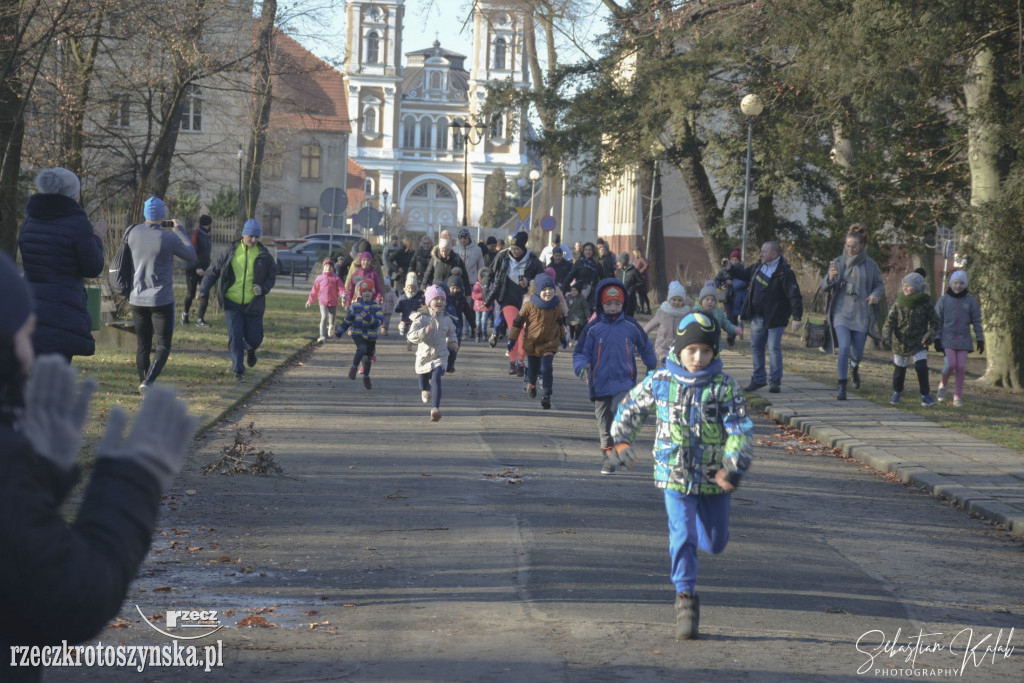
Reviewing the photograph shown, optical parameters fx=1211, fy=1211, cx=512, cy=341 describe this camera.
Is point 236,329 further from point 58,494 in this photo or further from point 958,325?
point 58,494

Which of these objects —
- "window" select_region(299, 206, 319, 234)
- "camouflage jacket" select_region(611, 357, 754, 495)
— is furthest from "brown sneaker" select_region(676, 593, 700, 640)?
"window" select_region(299, 206, 319, 234)

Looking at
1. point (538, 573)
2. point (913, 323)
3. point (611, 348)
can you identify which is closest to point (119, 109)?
point (913, 323)

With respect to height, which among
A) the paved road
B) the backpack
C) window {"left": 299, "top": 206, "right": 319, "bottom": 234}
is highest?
window {"left": 299, "top": 206, "right": 319, "bottom": 234}

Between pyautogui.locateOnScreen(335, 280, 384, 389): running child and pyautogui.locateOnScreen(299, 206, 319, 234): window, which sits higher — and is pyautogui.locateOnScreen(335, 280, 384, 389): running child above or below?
below

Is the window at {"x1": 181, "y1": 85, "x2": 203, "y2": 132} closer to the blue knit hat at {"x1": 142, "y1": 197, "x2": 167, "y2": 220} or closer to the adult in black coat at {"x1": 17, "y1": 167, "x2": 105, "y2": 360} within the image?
the blue knit hat at {"x1": 142, "y1": 197, "x2": 167, "y2": 220}

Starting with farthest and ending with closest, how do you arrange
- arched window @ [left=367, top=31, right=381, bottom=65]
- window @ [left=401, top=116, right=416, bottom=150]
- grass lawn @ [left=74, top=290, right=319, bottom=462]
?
1. window @ [left=401, top=116, right=416, bottom=150]
2. arched window @ [left=367, top=31, right=381, bottom=65]
3. grass lawn @ [left=74, top=290, right=319, bottom=462]

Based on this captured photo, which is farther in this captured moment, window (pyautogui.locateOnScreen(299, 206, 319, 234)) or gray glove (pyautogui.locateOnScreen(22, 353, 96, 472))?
window (pyautogui.locateOnScreen(299, 206, 319, 234))

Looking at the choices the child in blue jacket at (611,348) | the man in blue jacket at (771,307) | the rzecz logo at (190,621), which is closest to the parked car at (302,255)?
the man in blue jacket at (771,307)

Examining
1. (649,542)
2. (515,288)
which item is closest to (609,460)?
(649,542)

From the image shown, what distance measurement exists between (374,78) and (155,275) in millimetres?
107796

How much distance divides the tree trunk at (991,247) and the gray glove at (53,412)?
1661 centimetres

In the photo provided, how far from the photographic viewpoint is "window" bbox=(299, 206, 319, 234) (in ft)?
280

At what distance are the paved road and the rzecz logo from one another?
0.04 meters

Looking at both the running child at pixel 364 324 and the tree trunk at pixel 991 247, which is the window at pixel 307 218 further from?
the running child at pixel 364 324
